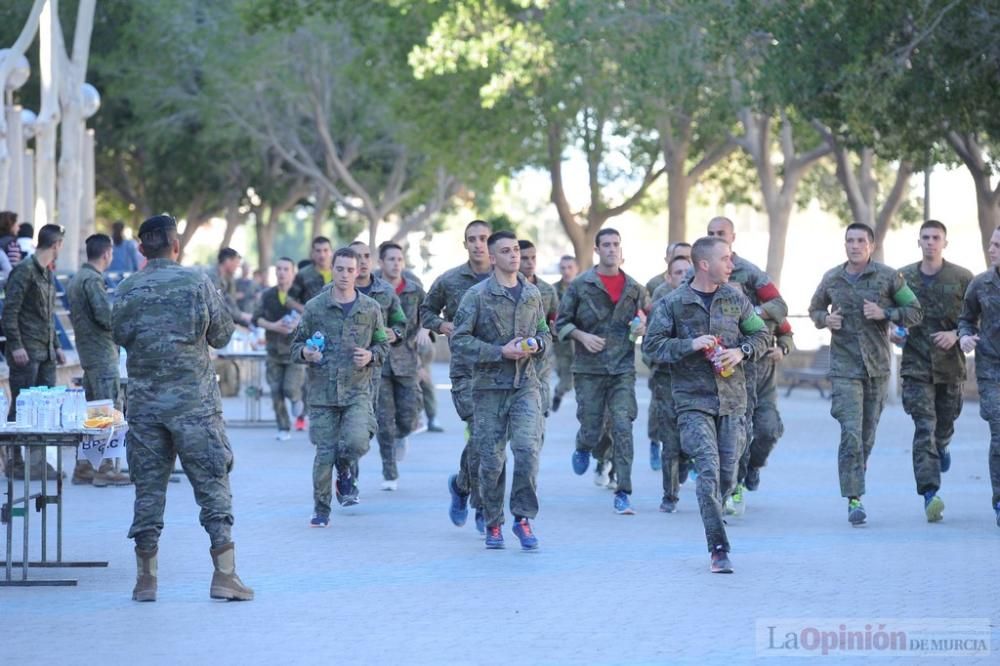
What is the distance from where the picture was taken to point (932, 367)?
534 inches

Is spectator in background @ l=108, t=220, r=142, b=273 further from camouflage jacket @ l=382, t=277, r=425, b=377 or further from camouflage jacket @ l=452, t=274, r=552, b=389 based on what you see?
camouflage jacket @ l=452, t=274, r=552, b=389

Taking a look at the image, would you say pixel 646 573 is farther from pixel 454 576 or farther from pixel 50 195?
pixel 50 195

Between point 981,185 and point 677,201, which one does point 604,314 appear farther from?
point 677,201

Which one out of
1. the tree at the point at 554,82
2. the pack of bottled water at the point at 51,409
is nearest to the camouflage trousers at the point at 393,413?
the pack of bottled water at the point at 51,409

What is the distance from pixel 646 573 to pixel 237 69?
36571mm

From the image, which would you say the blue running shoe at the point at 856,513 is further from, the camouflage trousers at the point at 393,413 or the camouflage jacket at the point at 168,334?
the camouflage jacket at the point at 168,334

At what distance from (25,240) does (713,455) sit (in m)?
10.3

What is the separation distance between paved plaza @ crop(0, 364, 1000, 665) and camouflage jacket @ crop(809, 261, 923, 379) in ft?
3.44

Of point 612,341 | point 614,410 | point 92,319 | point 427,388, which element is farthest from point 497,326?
point 427,388

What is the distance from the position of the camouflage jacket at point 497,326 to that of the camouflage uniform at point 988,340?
2906 millimetres

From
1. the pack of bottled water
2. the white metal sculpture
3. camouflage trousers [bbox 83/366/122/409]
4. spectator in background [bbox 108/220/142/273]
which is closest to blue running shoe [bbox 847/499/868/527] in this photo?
the pack of bottled water

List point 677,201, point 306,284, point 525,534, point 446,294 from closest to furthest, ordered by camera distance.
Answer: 1. point 525,534
2. point 446,294
3. point 306,284
4. point 677,201

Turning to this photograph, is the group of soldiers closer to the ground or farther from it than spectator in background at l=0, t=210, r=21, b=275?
closer to the ground

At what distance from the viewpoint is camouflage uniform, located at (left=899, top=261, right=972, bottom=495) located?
13.5 m
